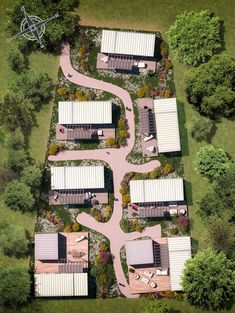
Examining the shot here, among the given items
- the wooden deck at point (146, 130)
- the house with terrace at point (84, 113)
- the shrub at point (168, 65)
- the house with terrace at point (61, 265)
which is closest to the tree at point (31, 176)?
the house with terrace at point (61, 265)

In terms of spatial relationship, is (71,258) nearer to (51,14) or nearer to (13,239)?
(13,239)

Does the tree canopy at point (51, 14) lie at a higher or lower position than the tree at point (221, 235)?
higher

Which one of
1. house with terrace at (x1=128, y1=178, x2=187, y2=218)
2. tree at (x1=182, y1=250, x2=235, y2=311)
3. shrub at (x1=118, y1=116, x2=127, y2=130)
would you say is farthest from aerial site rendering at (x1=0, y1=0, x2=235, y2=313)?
tree at (x1=182, y1=250, x2=235, y2=311)

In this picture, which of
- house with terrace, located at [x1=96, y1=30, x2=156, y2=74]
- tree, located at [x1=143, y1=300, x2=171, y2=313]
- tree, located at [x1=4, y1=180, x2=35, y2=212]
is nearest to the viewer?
tree, located at [x1=143, y1=300, x2=171, y2=313]

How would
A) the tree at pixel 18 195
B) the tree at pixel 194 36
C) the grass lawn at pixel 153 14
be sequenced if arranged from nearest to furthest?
the tree at pixel 18 195 < the tree at pixel 194 36 < the grass lawn at pixel 153 14

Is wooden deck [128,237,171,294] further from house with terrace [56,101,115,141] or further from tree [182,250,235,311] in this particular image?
house with terrace [56,101,115,141]

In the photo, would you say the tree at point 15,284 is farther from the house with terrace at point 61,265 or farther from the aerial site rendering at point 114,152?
the house with terrace at point 61,265
